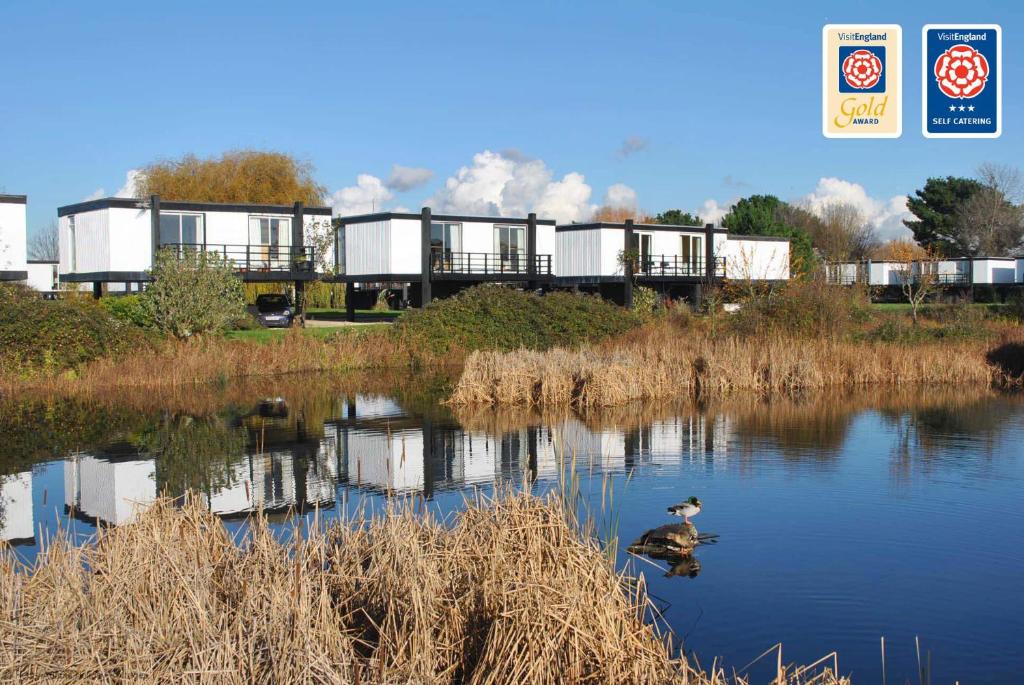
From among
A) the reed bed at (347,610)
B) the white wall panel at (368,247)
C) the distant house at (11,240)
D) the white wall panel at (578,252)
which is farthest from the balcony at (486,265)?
the reed bed at (347,610)

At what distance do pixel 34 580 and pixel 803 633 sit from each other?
18.6 feet

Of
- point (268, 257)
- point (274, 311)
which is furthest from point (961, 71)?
point (268, 257)

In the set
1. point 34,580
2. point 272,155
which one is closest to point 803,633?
point 34,580

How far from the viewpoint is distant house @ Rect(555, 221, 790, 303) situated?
47.4 metres

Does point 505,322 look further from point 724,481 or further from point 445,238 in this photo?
point 724,481

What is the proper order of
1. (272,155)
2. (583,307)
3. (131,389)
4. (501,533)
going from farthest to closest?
(272,155) < (583,307) < (131,389) < (501,533)

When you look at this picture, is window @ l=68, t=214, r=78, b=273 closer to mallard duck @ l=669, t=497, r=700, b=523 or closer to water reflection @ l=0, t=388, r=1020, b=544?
water reflection @ l=0, t=388, r=1020, b=544

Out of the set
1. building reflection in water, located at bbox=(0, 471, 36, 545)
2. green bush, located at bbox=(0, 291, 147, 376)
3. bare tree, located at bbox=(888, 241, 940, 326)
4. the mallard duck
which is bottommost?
building reflection in water, located at bbox=(0, 471, 36, 545)

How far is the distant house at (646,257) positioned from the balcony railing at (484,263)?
288cm

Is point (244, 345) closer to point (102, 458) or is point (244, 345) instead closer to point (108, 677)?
point (102, 458)

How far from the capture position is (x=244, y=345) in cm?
2731

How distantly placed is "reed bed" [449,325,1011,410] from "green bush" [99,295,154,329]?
10527 mm

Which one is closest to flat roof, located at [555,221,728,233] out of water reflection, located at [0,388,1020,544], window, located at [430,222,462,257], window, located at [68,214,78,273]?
window, located at [430,222,462,257]

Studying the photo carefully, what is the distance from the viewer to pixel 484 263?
4372cm
